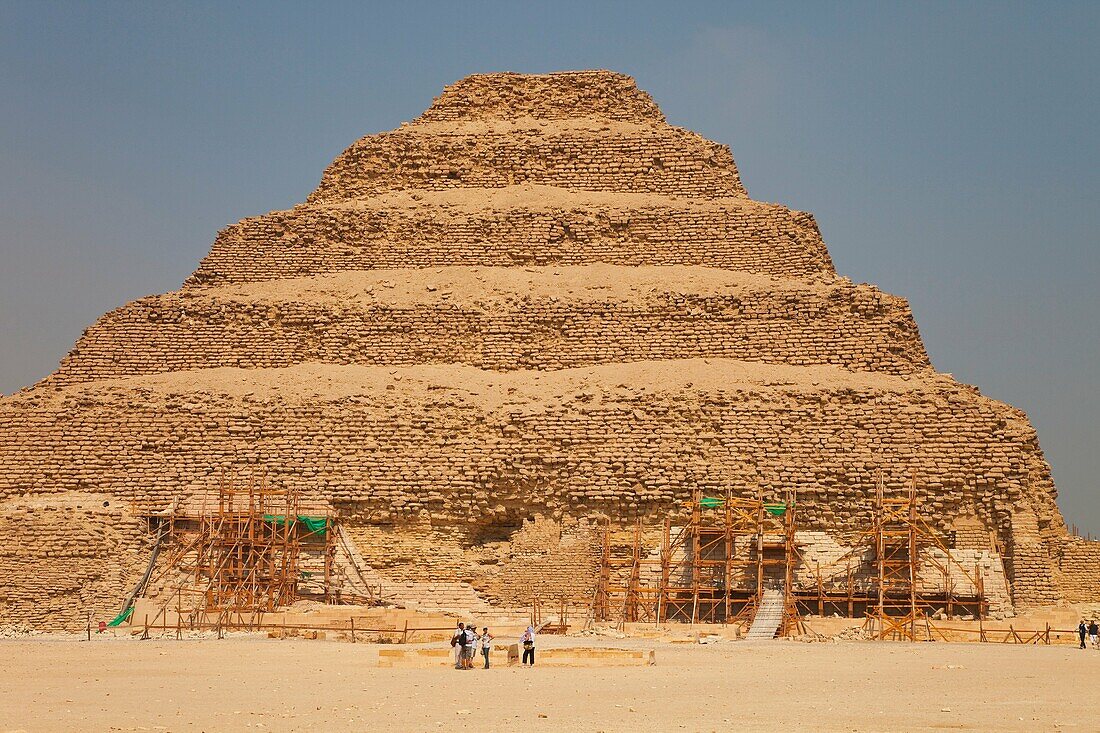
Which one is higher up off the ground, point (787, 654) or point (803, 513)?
point (803, 513)

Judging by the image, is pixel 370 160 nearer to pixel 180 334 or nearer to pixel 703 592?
pixel 180 334

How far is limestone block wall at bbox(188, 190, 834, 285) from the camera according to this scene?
39375 mm

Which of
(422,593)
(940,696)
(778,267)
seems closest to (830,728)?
(940,696)

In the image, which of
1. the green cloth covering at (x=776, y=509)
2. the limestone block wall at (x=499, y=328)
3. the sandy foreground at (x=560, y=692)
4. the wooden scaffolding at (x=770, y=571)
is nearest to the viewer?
the sandy foreground at (x=560, y=692)

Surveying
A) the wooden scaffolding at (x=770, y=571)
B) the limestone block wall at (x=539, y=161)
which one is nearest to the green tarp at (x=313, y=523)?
the wooden scaffolding at (x=770, y=571)

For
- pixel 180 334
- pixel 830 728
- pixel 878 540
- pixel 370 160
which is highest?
pixel 370 160

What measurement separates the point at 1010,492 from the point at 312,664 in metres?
15.3

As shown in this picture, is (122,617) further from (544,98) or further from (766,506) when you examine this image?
(544,98)

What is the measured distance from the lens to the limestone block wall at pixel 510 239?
3938cm

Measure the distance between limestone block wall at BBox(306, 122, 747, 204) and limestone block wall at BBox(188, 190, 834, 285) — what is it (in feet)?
5.08

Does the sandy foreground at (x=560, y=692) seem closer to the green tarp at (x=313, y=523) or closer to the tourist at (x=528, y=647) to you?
the tourist at (x=528, y=647)

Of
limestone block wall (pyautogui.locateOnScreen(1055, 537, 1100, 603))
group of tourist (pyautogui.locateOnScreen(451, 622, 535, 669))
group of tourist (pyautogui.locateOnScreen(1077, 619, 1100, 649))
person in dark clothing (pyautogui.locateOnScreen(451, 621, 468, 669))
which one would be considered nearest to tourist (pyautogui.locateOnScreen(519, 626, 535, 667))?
group of tourist (pyautogui.locateOnScreen(451, 622, 535, 669))

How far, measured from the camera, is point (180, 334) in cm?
3809

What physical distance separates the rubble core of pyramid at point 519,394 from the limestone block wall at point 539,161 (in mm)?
100
